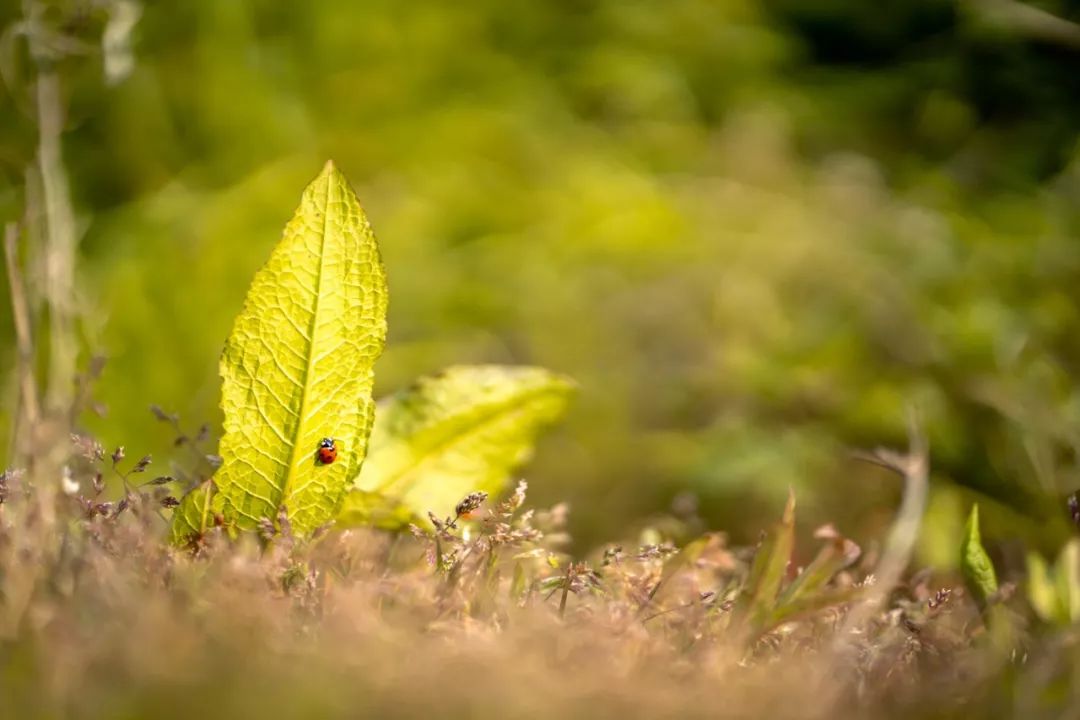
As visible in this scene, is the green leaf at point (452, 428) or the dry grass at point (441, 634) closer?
the dry grass at point (441, 634)

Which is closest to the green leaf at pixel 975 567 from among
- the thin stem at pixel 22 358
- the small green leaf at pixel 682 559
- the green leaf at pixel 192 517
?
the small green leaf at pixel 682 559

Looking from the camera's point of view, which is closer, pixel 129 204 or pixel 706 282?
pixel 706 282

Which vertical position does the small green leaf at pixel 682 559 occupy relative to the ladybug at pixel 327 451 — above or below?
below

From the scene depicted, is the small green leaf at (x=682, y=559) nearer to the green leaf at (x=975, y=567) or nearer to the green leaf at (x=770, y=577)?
the green leaf at (x=770, y=577)

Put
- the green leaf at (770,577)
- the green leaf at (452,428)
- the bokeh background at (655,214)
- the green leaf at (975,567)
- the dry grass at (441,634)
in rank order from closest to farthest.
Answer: the dry grass at (441,634) < the green leaf at (770,577) < the green leaf at (975,567) < the green leaf at (452,428) < the bokeh background at (655,214)

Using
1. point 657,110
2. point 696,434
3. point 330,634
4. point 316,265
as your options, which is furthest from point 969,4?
point 330,634

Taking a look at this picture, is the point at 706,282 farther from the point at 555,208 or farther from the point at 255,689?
the point at 255,689

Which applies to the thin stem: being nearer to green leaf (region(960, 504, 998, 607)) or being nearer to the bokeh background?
green leaf (region(960, 504, 998, 607))
